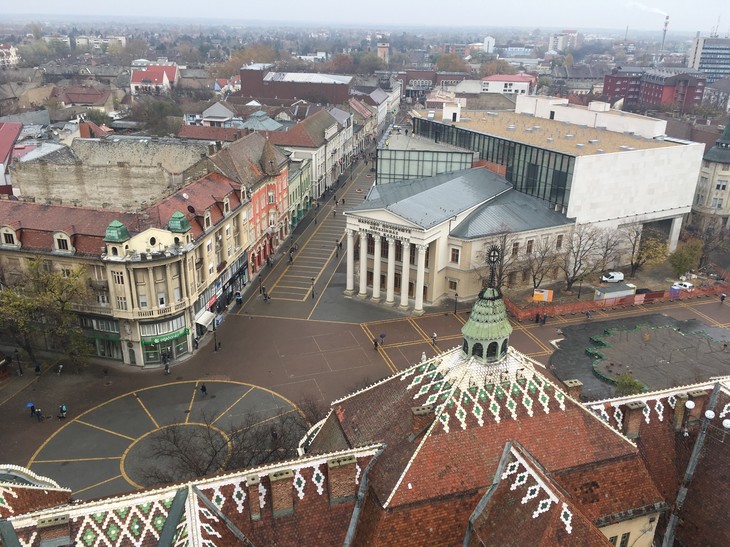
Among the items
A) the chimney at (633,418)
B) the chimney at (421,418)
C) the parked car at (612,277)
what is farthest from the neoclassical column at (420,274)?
the chimney at (421,418)

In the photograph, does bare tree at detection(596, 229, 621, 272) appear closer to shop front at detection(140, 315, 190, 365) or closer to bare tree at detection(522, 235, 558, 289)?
bare tree at detection(522, 235, 558, 289)

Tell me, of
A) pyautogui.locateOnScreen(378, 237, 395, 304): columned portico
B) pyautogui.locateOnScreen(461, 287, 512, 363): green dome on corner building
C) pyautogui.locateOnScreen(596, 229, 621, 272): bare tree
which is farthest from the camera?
pyautogui.locateOnScreen(596, 229, 621, 272): bare tree

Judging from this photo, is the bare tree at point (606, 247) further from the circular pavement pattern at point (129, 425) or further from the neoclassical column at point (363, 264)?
the circular pavement pattern at point (129, 425)

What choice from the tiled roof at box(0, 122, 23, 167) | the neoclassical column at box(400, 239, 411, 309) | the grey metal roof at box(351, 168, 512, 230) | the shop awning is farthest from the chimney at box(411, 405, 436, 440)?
the tiled roof at box(0, 122, 23, 167)

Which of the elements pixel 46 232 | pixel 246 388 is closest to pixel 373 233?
pixel 246 388

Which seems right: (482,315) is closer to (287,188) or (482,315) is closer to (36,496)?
(36,496)

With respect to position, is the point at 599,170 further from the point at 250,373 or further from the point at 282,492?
the point at 282,492
